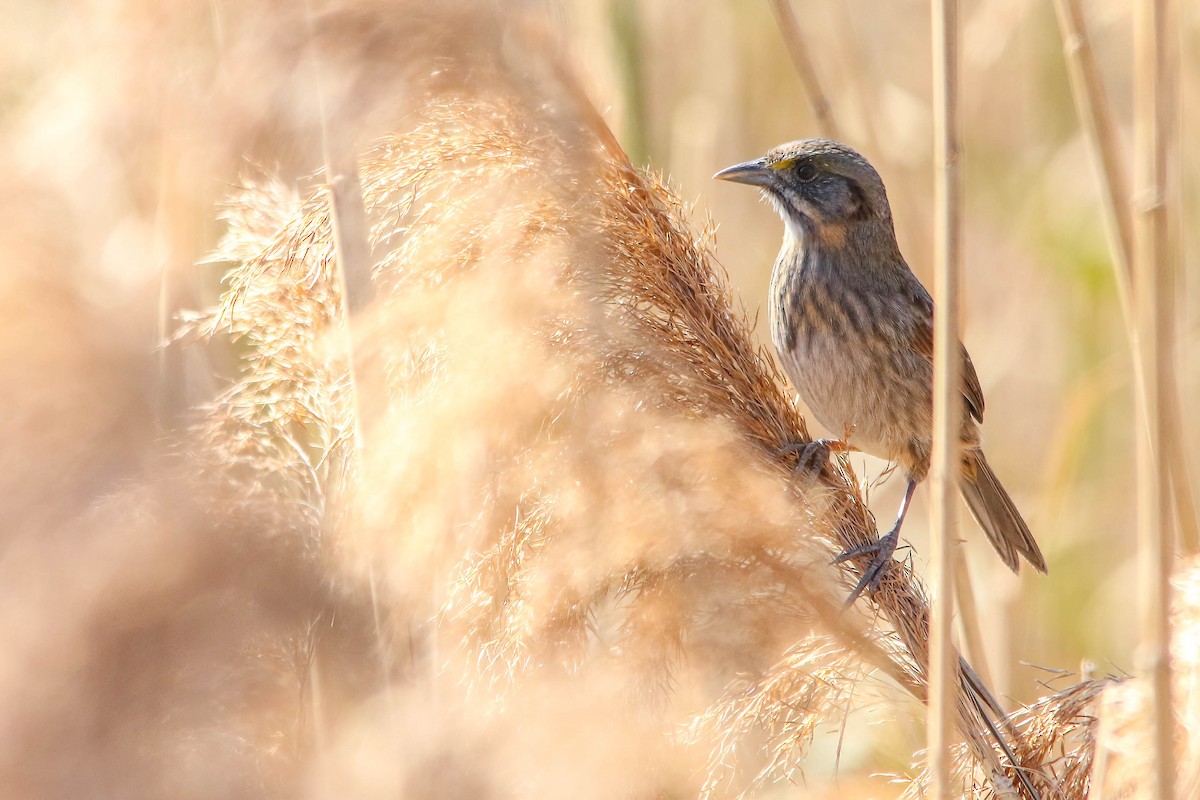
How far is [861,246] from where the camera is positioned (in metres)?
2.85

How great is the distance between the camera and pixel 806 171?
270 cm

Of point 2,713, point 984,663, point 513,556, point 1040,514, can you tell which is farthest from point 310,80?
point 1040,514

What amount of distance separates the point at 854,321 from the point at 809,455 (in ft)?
3.48

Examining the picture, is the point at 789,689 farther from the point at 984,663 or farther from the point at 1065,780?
the point at 984,663

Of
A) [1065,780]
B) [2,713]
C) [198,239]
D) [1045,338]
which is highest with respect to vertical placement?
[198,239]

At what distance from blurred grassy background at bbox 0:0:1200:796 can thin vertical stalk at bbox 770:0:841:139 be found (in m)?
0.29

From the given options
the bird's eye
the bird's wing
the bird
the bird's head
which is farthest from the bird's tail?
the bird's eye

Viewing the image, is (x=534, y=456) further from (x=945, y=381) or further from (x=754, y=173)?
(x=754, y=173)

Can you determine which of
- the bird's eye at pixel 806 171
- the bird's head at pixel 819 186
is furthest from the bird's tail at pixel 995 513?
the bird's eye at pixel 806 171

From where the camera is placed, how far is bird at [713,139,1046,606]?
2736mm

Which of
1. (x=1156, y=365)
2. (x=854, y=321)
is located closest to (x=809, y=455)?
(x=1156, y=365)

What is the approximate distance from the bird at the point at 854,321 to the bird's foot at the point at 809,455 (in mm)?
903

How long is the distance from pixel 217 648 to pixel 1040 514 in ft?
8.23

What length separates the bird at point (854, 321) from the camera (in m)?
2.74
